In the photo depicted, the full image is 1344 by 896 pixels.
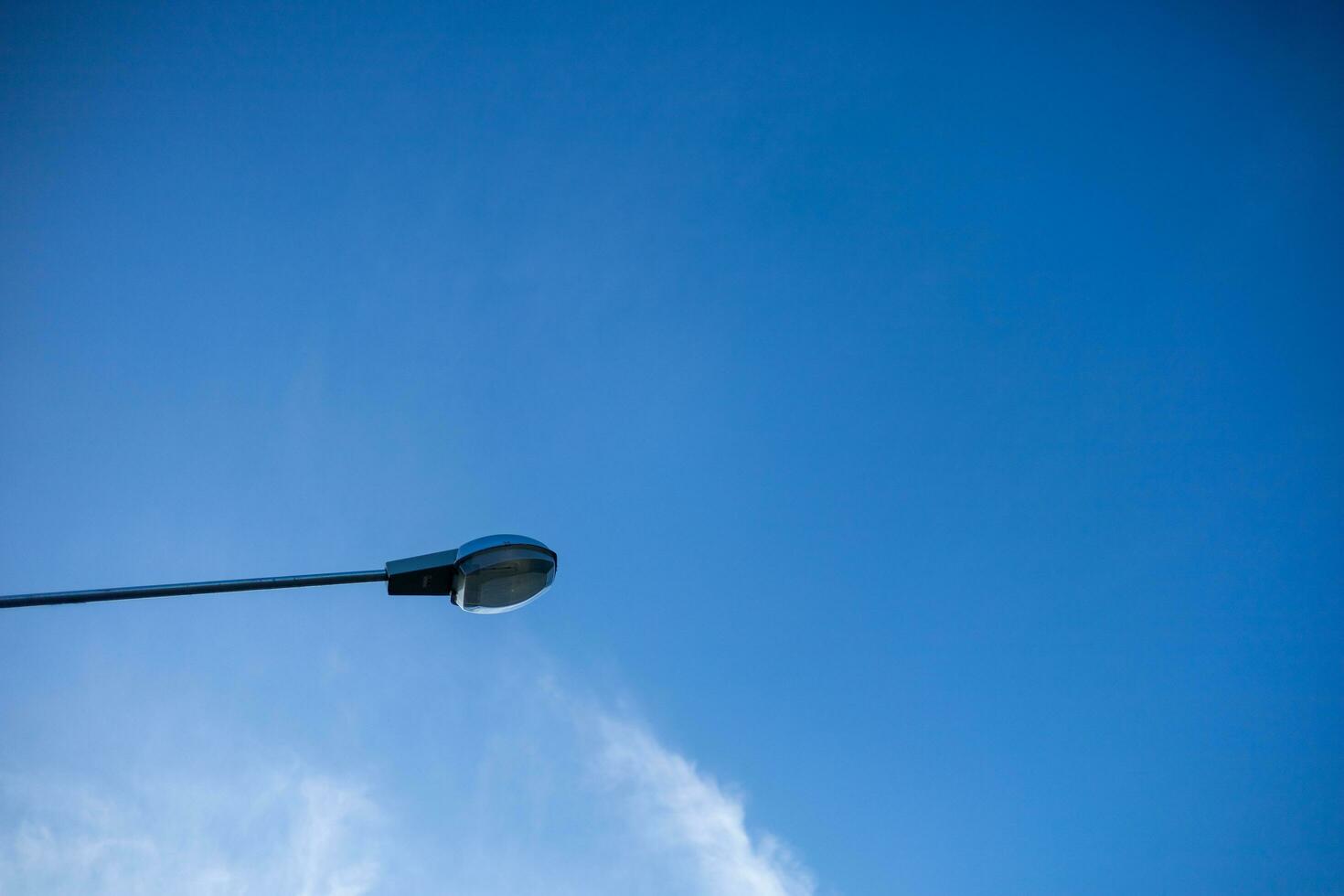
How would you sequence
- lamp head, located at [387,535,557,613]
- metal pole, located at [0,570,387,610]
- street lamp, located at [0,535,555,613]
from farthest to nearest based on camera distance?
lamp head, located at [387,535,557,613] < street lamp, located at [0,535,555,613] < metal pole, located at [0,570,387,610]

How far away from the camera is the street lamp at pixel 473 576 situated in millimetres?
3898

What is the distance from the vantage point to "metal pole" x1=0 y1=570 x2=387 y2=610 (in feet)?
10.6

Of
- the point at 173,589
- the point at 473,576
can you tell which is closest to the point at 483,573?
the point at 473,576

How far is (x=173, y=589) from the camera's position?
3.38 m

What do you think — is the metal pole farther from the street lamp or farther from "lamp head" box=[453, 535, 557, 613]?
"lamp head" box=[453, 535, 557, 613]

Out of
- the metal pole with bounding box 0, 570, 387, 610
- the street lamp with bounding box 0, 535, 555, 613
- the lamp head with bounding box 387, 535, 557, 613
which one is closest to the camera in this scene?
the metal pole with bounding box 0, 570, 387, 610

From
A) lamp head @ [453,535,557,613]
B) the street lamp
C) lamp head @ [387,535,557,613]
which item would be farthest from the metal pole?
lamp head @ [453,535,557,613]

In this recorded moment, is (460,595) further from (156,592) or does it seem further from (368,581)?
(156,592)

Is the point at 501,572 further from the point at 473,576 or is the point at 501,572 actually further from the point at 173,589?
the point at 173,589

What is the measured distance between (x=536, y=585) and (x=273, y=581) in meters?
1.53

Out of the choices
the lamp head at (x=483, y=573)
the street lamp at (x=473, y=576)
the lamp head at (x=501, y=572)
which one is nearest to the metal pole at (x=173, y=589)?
the street lamp at (x=473, y=576)

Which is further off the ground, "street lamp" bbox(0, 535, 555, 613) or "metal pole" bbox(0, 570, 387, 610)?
"street lamp" bbox(0, 535, 555, 613)

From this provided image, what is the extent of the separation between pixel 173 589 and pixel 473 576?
4.93 feet

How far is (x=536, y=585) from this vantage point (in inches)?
177
